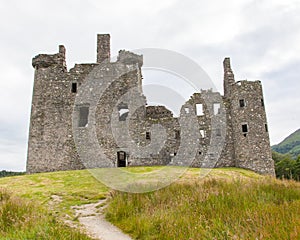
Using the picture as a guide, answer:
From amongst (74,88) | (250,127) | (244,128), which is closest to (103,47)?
(74,88)

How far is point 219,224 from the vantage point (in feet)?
19.0

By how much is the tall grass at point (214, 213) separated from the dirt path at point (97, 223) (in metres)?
0.26

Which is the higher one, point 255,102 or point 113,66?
point 113,66

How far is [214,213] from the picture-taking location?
267 inches

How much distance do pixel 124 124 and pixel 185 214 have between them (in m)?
16.8

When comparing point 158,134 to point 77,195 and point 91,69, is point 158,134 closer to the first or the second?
point 91,69

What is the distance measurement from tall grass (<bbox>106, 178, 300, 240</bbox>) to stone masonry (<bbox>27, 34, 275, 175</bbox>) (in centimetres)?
1305

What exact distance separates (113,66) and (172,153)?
30.3ft

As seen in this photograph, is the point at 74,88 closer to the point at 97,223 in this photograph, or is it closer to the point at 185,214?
the point at 97,223

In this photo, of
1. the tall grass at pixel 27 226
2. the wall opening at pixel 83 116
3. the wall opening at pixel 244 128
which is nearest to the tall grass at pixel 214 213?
the tall grass at pixel 27 226

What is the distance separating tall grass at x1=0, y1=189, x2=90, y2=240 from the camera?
576cm

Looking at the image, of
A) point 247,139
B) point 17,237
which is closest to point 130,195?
point 17,237

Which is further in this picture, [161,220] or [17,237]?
[161,220]

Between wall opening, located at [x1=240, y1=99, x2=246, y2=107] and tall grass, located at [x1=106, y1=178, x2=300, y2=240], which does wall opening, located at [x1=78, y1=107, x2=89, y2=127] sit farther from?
tall grass, located at [x1=106, y1=178, x2=300, y2=240]
